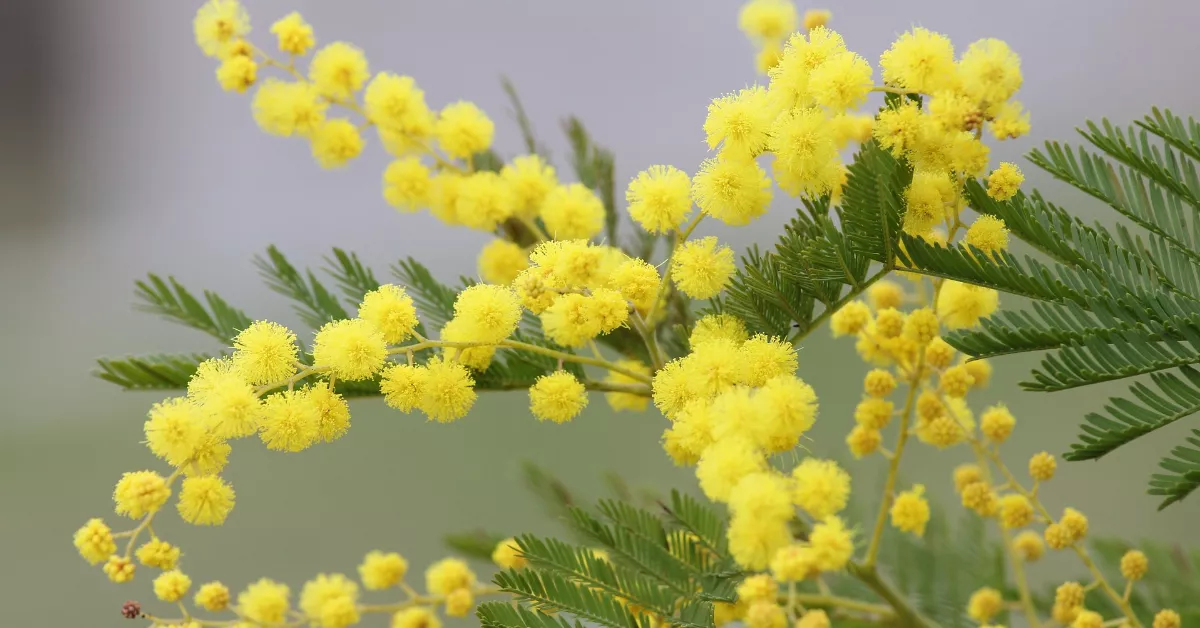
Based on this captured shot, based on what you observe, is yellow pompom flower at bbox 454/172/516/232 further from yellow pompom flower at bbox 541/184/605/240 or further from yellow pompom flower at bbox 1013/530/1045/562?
yellow pompom flower at bbox 1013/530/1045/562

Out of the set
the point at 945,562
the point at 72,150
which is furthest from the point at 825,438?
the point at 72,150

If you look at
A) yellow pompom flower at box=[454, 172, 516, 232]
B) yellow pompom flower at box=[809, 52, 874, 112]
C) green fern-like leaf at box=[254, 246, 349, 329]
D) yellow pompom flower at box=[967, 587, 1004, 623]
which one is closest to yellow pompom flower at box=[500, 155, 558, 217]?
yellow pompom flower at box=[454, 172, 516, 232]

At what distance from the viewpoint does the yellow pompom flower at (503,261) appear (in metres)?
0.54

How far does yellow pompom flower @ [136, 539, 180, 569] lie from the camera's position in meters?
0.35

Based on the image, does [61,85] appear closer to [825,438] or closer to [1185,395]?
[825,438]

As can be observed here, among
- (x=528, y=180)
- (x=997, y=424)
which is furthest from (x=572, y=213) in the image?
(x=997, y=424)

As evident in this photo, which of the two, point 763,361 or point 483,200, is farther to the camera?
point 483,200

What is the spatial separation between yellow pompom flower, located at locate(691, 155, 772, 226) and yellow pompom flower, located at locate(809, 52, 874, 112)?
0.04 metres

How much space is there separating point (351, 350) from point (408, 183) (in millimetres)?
215

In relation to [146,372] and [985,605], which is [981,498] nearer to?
[985,605]

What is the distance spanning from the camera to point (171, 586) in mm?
368

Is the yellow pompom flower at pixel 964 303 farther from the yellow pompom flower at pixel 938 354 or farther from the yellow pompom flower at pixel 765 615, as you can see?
the yellow pompom flower at pixel 765 615

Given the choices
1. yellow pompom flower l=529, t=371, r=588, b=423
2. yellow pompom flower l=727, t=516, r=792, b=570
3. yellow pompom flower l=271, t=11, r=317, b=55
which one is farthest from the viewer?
yellow pompom flower l=271, t=11, r=317, b=55

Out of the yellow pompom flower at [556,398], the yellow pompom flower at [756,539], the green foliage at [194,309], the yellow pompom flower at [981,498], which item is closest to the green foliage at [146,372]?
the green foliage at [194,309]
